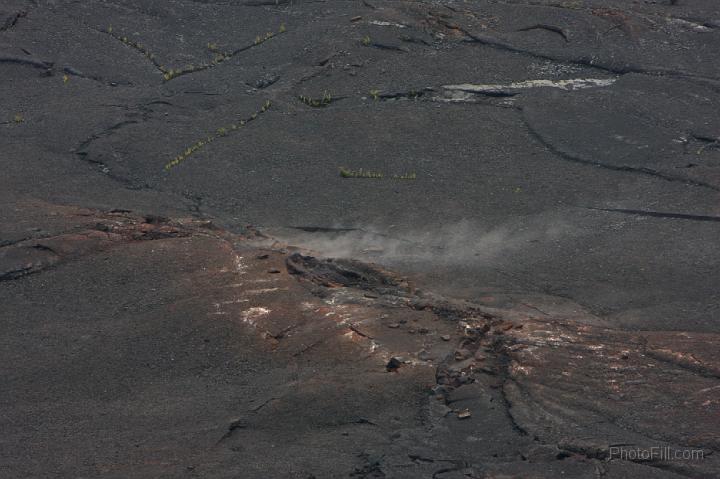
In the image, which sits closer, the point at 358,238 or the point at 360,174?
the point at 358,238

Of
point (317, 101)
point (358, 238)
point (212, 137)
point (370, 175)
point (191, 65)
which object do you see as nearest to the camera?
point (358, 238)

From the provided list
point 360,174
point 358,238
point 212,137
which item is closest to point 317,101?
point 212,137

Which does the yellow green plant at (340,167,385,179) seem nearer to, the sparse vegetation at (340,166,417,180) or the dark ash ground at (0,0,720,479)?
the sparse vegetation at (340,166,417,180)

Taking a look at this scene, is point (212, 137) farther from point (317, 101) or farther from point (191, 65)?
point (191, 65)

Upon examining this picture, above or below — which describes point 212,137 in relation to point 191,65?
below

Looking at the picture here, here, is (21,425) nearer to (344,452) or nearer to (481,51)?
(344,452)

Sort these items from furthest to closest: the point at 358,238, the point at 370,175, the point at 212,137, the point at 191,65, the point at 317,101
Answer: the point at 191,65, the point at 317,101, the point at 212,137, the point at 370,175, the point at 358,238

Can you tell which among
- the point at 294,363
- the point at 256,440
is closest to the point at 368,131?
the point at 294,363
